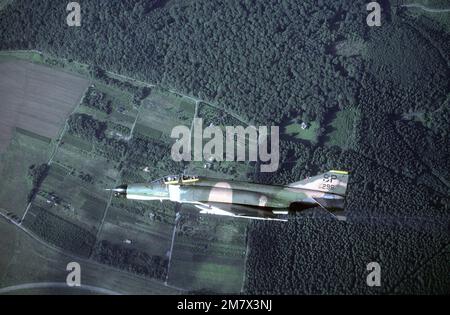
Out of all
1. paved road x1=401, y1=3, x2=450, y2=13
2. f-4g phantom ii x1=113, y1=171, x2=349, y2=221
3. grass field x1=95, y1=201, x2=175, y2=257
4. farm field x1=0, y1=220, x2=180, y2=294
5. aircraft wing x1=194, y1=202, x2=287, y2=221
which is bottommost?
farm field x1=0, y1=220, x2=180, y2=294

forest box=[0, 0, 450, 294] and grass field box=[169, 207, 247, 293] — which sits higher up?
forest box=[0, 0, 450, 294]

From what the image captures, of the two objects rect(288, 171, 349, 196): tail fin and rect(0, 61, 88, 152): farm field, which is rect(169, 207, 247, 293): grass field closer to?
rect(288, 171, 349, 196): tail fin

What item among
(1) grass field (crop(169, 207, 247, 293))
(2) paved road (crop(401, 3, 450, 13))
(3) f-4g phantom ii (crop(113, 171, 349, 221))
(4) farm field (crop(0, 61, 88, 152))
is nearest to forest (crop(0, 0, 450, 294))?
(2) paved road (crop(401, 3, 450, 13))

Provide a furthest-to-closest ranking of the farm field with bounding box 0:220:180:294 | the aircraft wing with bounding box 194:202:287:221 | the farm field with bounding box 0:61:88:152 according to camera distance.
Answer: the farm field with bounding box 0:61:88:152
the farm field with bounding box 0:220:180:294
the aircraft wing with bounding box 194:202:287:221

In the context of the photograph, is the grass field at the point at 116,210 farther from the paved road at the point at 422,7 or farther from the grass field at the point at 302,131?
the paved road at the point at 422,7

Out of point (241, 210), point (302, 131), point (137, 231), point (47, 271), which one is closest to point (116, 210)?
point (137, 231)

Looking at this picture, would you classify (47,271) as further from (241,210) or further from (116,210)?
(241,210)

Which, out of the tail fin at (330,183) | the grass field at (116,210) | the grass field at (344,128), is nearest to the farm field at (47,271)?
the grass field at (116,210)
